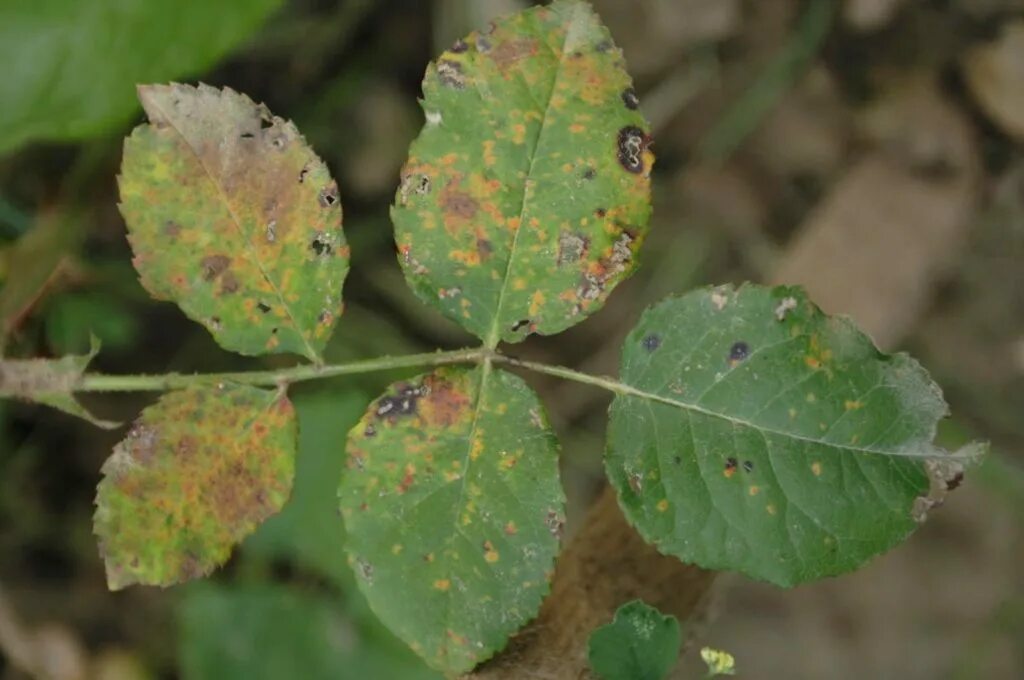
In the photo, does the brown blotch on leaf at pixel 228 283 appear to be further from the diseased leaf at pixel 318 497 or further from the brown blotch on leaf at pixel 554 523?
the diseased leaf at pixel 318 497

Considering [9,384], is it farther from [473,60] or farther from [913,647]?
[913,647]

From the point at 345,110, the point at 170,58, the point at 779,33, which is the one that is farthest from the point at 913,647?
the point at 170,58

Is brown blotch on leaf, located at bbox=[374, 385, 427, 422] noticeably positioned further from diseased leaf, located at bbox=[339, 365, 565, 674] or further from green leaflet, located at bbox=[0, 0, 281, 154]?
green leaflet, located at bbox=[0, 0, 281, 154]

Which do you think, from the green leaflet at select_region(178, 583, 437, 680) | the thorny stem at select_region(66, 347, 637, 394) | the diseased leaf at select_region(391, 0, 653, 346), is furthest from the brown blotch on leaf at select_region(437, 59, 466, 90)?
the green leaflet at select_region(178, 583, 437, 680)

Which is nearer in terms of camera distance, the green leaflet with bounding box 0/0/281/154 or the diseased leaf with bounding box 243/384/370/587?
the green leaflet with bounding box 0/0/281/154

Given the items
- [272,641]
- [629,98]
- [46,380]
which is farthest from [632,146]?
[272,641]

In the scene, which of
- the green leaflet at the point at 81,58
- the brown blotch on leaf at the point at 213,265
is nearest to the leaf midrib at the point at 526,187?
the brown blotch on leaf at the point at 213,265

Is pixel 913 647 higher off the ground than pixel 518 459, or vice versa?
pixel 518 459
